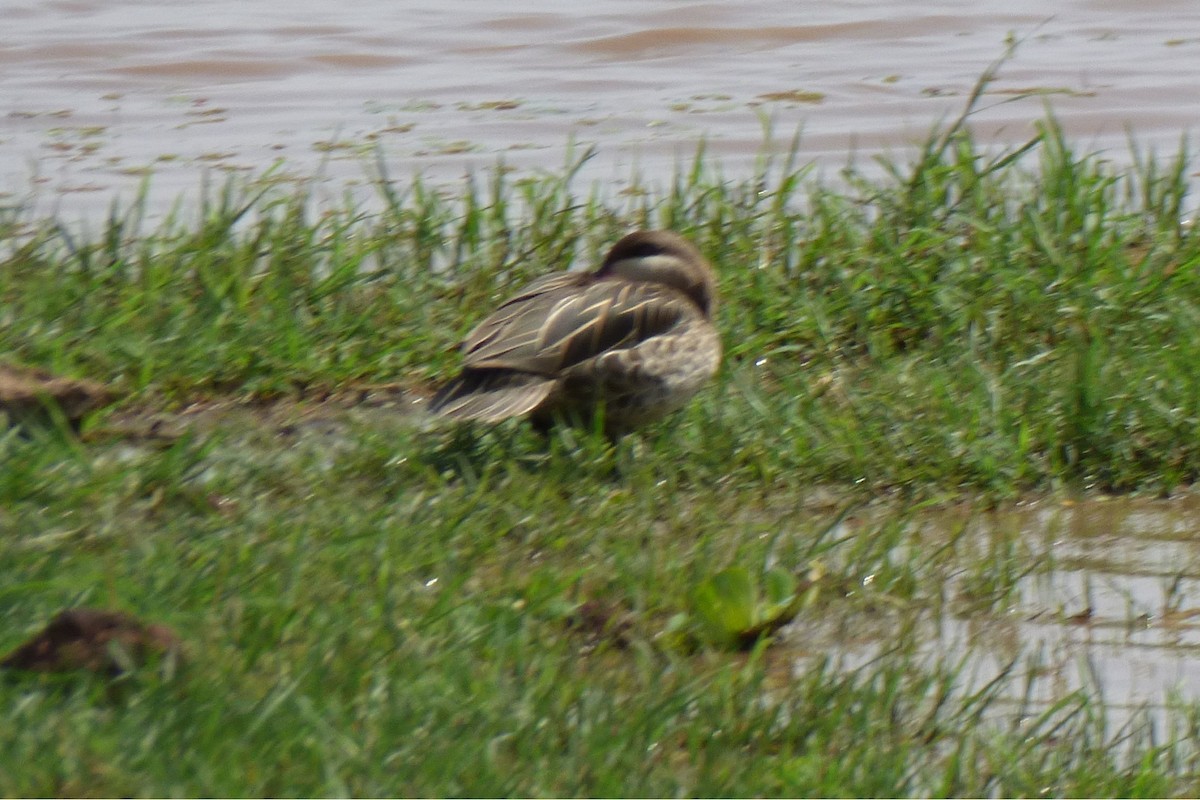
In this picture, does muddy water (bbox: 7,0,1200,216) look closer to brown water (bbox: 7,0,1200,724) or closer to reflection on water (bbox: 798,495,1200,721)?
brown water (bbox: 7,0,1200,724)

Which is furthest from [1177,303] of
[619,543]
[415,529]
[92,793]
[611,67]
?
[611,67]

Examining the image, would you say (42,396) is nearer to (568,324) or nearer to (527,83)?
(568,324)

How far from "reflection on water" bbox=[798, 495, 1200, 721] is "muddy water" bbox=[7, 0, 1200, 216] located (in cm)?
343

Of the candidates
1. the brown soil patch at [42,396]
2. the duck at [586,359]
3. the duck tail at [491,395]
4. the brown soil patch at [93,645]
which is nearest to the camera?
the brown soil patch at [93,645]

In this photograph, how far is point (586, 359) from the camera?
5613mm

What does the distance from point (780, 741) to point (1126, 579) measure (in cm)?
161

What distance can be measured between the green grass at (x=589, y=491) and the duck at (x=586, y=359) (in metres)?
0.14

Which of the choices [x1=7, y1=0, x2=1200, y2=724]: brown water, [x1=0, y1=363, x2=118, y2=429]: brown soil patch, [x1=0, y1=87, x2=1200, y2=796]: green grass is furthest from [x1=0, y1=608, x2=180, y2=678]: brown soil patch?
[x1=7, y1=0, x2=1200, y2=724]: brown water

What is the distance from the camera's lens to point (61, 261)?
657cm

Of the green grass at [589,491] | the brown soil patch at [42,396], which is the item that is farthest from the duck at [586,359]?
the brown soil patch at [42,396]

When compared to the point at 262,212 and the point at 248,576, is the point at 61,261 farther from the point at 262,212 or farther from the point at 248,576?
the point at 248,576

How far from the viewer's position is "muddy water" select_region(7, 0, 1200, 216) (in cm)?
973

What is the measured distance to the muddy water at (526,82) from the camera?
973 centimetres

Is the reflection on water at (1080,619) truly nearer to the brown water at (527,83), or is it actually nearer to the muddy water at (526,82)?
the brown water at (527,83)
